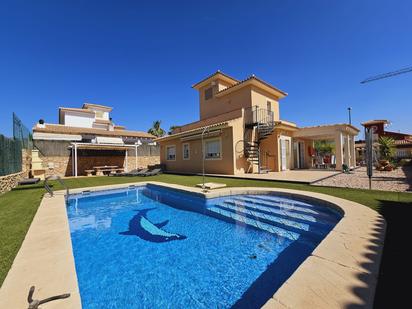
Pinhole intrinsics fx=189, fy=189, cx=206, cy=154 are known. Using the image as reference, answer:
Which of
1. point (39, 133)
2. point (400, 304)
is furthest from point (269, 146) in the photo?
point (39, 133)

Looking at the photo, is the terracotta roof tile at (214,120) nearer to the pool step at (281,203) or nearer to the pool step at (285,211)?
the pool step at (281,203)

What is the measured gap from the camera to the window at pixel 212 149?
54.5 ft

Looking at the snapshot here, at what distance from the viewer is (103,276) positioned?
12.2ft

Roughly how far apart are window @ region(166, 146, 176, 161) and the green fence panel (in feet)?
43.1

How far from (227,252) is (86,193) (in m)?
9.86

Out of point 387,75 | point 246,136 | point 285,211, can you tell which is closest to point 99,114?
point 246,136

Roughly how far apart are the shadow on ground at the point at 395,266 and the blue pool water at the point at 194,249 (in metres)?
1.44

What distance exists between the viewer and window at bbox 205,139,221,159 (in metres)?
16.6

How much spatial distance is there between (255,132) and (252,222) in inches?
470

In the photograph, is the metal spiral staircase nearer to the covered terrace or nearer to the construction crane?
the covered terrace

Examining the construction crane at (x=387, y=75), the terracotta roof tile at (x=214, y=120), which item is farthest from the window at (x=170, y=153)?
the construction crane at (x=387, y=75)

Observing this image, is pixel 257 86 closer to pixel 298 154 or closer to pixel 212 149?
pixel 212 149

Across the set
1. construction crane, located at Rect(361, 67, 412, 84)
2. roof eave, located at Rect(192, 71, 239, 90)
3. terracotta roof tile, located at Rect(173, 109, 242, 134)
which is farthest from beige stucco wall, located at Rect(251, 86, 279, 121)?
construction crane, located at Rect(361, 67, 412, 84)

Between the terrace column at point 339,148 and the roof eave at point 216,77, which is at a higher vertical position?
the roof eave at point 216,77
